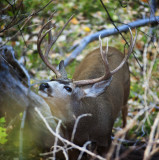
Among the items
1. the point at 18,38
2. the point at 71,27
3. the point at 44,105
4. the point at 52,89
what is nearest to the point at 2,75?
the point at 44,105

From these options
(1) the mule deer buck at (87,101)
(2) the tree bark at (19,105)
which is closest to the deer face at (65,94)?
(1) the mule deer buck at (87,101)

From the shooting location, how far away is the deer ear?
351 centimetres

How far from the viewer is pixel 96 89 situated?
361cm

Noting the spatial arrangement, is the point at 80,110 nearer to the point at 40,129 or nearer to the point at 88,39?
the point at 40,129

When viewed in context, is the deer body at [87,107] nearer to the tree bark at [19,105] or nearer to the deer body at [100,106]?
the deer body at [100,106]

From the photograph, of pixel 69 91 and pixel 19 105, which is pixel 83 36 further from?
pixel 69 91

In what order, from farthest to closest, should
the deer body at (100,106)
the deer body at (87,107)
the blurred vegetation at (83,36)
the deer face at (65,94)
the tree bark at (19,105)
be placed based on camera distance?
the blurred vegetation at (83,36) < the tree bark at (19,105) < the deer body at (100,106) < the deer body at (87,107) < the deer face at (65,94)

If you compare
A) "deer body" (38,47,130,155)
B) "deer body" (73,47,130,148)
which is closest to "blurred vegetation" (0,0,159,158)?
"deer body" (73,47,130,148)

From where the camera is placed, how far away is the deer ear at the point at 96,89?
3506mm

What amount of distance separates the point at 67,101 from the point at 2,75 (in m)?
1.19

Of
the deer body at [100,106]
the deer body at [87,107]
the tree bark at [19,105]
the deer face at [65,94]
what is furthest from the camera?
the tree bark at [19,105]

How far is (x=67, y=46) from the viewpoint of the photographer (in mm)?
7457

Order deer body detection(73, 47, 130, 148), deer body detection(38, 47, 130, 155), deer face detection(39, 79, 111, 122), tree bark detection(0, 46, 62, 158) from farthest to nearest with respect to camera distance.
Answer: tree bark detection(0, 46, 62, 158), deer body detection(73, 47, 130, 148), deer body detection(38, 47, 130, 155), deer face detection(39, 79, 111, 122)

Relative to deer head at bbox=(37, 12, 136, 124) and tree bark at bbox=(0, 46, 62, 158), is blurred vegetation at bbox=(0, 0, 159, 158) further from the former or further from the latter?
deer head at bbox=(37, 12, 136, 124)
